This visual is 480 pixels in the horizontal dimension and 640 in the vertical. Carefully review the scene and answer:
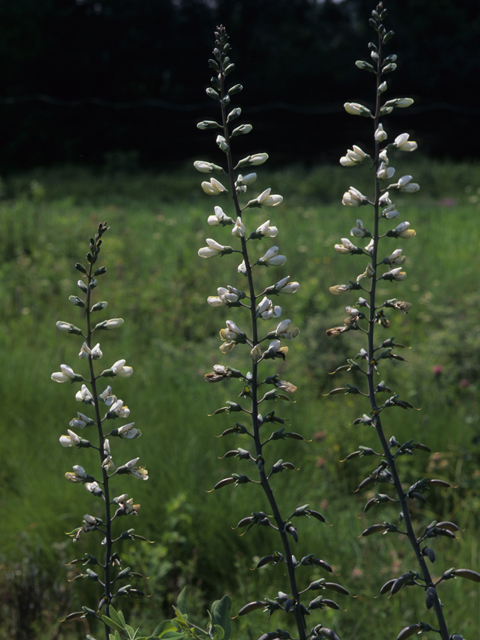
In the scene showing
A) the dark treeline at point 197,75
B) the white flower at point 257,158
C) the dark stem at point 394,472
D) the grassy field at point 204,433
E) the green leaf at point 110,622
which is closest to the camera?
the green leaf at point 110,622

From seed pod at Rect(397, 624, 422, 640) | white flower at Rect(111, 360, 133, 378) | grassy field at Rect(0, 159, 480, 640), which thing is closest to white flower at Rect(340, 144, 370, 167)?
A: white flower at Rect(111, 360, 133, 378)

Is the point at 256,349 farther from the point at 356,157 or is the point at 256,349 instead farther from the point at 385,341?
the point at 356,157

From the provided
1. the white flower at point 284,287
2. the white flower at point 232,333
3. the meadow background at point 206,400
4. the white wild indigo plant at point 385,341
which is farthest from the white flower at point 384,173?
the meadow background at point 206,400

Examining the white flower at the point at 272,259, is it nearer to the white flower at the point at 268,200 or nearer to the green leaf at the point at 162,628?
the white flower at the point at 268,200

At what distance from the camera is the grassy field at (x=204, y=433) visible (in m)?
2.32

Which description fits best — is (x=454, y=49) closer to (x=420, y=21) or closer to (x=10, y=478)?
(x=420, y=21)

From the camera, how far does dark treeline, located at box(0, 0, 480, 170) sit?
2397 cm

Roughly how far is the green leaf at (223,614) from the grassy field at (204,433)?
3.20 ft

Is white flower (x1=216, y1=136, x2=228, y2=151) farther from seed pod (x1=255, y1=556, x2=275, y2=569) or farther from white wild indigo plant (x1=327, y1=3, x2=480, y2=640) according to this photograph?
seed pod (x1=255, y1=556, x2=275, y2=569)

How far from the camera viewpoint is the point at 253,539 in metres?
2.54

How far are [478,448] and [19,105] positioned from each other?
972 inches

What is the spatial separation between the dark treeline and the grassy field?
58.6ft

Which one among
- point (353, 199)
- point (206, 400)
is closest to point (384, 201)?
point (353, 199)

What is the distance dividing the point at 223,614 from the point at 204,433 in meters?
2.29
